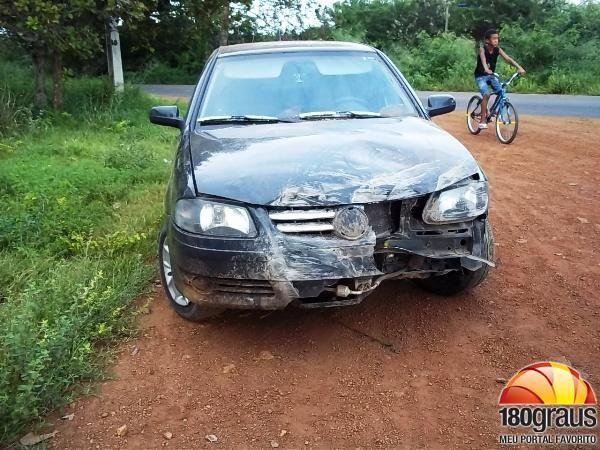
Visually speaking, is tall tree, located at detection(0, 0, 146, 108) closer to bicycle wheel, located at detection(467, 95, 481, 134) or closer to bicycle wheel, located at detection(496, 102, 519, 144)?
bicycle wheel, located at detection(467, 95, 481, 134)

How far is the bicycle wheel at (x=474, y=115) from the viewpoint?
10.1 meters

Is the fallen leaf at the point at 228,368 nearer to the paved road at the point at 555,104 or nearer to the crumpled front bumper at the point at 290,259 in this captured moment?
the crumpled front bumper at the point at 290,259

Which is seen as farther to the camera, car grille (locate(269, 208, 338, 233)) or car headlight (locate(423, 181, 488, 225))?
car headlight (locate(423, 181, 488, 225))

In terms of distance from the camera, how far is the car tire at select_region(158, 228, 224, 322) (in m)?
3.53

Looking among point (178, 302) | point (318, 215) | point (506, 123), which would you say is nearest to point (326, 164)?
point (318, 215)

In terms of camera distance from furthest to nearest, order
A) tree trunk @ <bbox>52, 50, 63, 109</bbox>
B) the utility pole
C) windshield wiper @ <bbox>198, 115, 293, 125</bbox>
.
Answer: the utility pole
tree trunk @ <bbox>52, 50, 63, 109</bbox>
windshield wiper @ <bbox>198, 115, 293, 125</bbox>

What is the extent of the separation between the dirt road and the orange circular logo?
0.10 m

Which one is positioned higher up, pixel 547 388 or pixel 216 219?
pixel 216 219

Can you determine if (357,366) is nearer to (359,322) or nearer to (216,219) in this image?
(359,322)

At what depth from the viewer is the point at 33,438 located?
8.70ft

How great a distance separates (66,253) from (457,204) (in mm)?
3221

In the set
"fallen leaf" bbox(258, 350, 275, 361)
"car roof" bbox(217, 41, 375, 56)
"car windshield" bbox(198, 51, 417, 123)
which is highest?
"car roof" bbox(217, 41, 375, 56)

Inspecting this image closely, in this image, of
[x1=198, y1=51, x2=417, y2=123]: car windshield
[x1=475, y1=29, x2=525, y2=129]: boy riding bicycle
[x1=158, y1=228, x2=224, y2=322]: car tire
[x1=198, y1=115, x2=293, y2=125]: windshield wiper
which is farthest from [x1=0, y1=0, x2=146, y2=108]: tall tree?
[x1=158, y1=228, x2=224, y2=322]: car tire

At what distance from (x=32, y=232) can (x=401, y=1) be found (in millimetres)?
34508
